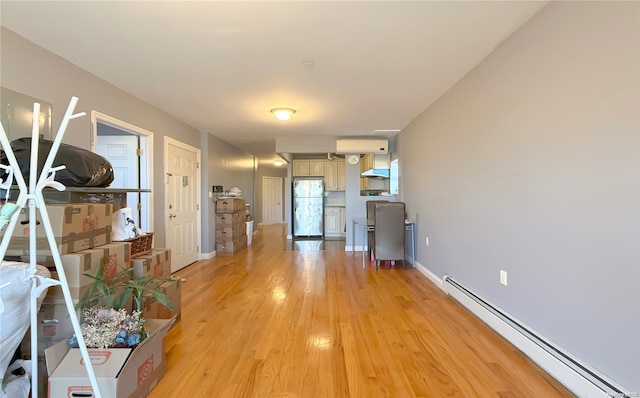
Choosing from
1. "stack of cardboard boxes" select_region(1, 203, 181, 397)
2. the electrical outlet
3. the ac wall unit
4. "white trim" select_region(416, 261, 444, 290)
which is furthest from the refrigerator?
"stack of cardboard boxes" select_region(1, 203, 181, 397)

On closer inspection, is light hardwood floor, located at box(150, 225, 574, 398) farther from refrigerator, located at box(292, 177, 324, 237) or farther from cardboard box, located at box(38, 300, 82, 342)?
refrigerator, located at box(292, 177, 324, 237)

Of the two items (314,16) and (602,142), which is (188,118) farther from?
(602,142)

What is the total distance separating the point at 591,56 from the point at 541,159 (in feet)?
2.00

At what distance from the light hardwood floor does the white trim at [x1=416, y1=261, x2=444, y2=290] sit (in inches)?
3.0

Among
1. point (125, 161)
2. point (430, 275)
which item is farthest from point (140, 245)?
point (430, 275)

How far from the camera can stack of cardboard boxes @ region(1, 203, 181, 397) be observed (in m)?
1.49

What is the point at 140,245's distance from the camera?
261 cm

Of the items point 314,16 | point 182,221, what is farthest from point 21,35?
point 182,221

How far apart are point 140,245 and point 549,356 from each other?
123 inches

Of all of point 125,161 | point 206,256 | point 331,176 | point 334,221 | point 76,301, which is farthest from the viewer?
point 331,176

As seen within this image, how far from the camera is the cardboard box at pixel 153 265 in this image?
2373 mm

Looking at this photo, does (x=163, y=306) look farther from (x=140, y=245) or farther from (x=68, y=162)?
(x=68, y=162)

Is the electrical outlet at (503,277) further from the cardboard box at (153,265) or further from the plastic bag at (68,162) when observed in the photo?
the plastic bag at (68,162)

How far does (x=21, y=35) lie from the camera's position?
220cm
